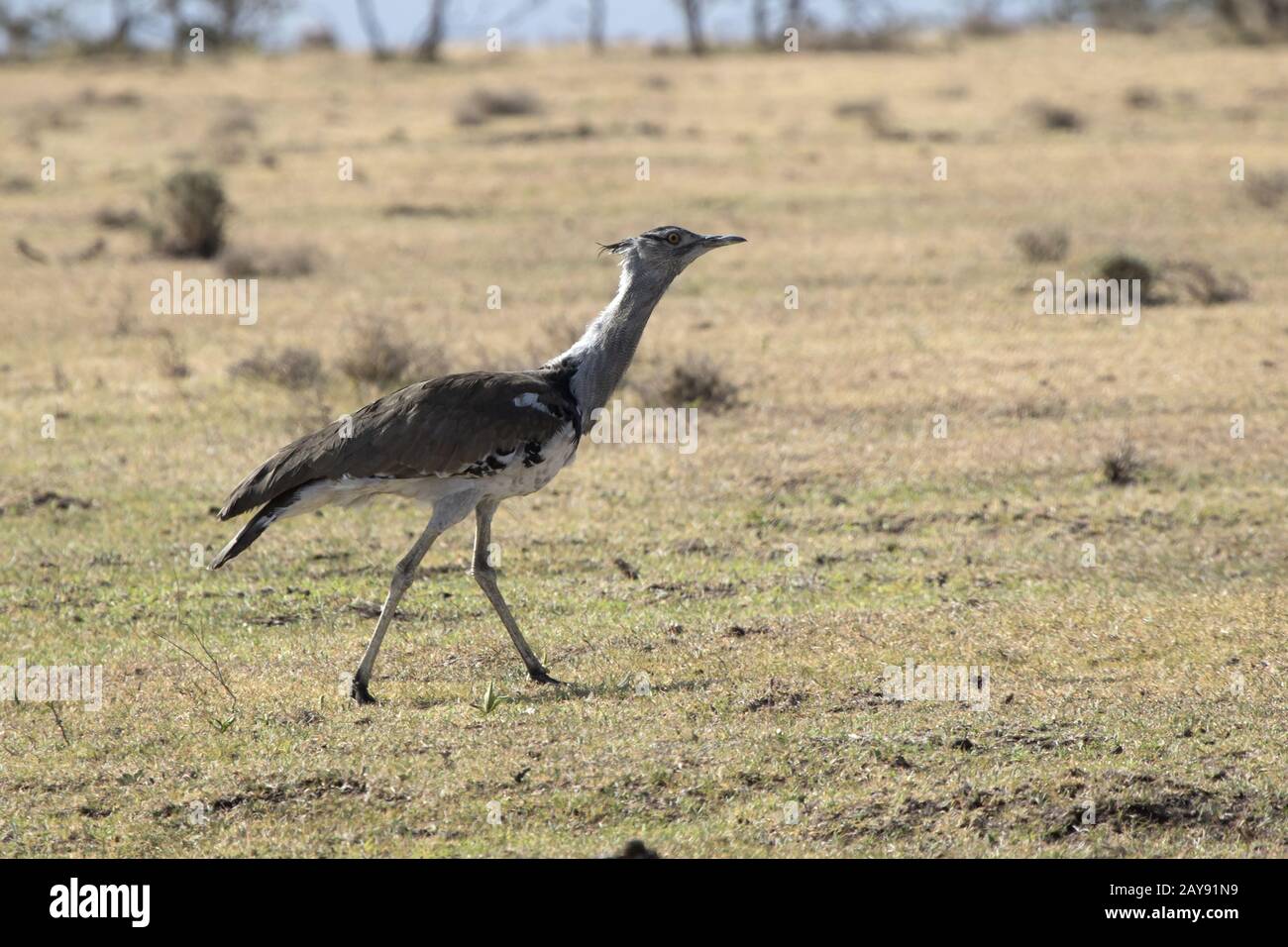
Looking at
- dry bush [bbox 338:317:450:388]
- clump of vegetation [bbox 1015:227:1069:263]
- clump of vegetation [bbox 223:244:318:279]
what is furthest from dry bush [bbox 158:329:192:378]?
clump of vegetation [bbox 1015:227:1069:263]

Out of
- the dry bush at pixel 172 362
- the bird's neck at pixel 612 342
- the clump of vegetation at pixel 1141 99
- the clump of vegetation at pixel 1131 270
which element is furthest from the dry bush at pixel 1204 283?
the clump of vegetation at pixel 1141 99

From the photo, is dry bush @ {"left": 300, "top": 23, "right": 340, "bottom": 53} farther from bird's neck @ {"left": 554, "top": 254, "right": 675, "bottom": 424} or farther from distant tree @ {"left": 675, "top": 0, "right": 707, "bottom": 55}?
bird's neck @ {"left": 554, "top": 254, "right": 675, "bottom": 424}

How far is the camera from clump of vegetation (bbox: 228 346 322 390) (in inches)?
492

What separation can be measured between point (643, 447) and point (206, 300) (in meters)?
6.68

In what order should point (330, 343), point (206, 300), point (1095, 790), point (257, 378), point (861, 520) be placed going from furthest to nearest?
point (206, 300) → point (330, 343) → point (257, 378) → point (861, 520) → point (1095, 790)

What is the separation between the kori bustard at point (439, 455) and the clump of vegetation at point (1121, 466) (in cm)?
437

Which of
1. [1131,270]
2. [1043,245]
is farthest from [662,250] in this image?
[1043,245]

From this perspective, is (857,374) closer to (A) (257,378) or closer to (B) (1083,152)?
(A) (257,378)

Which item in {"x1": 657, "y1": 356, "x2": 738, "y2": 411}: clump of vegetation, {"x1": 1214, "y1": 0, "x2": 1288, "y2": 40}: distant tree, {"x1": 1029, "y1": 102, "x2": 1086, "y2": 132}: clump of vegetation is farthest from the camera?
{"x1": 1214, "y1": 0, "x2": 1288, "y2": 40}: distant tree

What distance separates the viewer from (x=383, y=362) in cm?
1255

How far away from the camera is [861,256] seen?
685 inches
